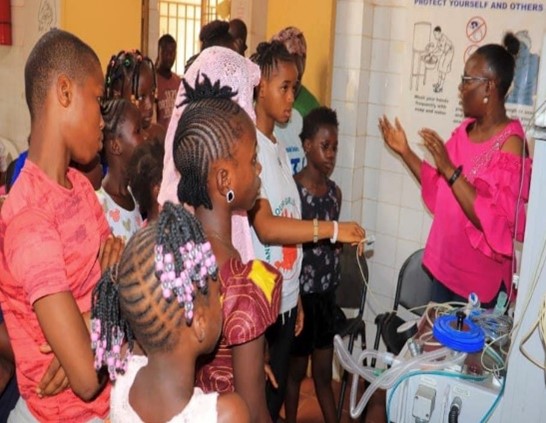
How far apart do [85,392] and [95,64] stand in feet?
2.42

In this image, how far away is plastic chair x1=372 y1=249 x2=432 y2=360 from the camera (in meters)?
2.94

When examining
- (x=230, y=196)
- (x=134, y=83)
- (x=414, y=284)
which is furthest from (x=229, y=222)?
(x=414, y=284)

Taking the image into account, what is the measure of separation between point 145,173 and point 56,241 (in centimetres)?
88

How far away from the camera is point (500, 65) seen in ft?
8.38

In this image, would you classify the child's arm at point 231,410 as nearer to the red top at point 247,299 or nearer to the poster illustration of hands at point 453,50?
the red top at point 247,299

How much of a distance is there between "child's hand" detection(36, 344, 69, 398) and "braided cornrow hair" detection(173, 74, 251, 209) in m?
0.49

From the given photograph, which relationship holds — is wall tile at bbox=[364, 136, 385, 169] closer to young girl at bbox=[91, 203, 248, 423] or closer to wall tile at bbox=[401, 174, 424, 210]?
wall tile at bbox=[401, 174, 424, 210]

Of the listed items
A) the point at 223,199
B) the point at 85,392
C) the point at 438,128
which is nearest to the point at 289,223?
the point at 223,199

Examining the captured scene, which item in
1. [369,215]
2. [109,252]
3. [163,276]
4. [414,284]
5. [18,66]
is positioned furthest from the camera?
[18,66]

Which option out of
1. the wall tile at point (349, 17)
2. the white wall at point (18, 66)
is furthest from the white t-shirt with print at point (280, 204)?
the white wall at point (18, 66)

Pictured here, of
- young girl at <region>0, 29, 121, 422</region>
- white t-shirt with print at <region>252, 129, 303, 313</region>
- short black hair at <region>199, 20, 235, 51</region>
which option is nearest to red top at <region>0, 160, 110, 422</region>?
young girl at <region>0, 29, 121, 422</region>

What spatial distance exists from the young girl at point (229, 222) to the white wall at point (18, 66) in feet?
10.3

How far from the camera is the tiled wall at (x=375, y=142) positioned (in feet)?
10.8

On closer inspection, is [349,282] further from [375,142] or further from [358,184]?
[375,142]
